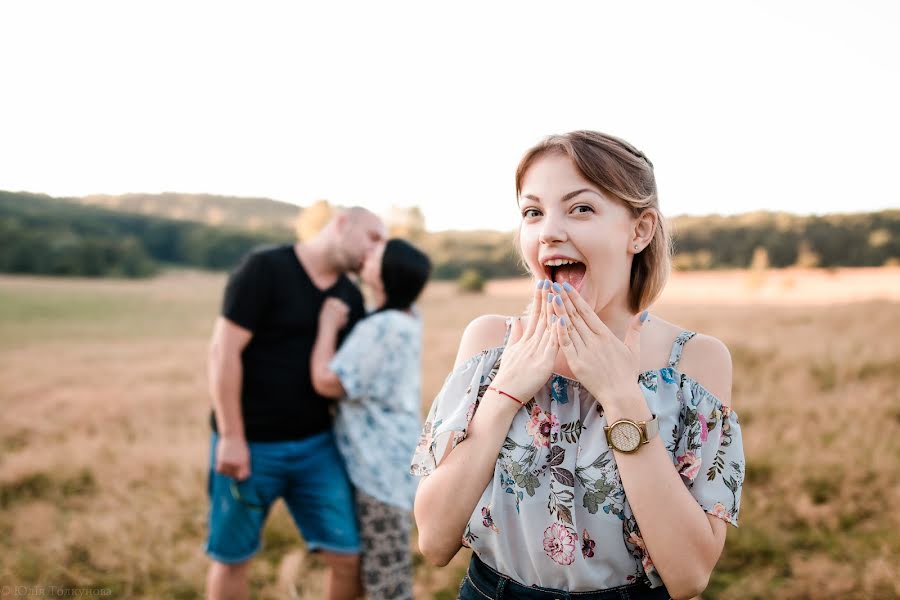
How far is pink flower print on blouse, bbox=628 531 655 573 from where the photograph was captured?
1648mm

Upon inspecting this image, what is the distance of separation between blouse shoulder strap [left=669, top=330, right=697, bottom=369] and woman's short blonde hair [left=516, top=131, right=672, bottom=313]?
18 cm

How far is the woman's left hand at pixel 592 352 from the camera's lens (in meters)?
1.63

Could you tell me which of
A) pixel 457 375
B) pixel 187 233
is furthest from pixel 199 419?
pixel 187 233

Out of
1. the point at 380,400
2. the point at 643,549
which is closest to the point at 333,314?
the point at 380,400

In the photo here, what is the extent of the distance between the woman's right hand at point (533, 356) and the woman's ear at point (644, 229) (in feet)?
1.28

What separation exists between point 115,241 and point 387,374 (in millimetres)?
54150

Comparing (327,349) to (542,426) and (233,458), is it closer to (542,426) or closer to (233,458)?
(233,458)

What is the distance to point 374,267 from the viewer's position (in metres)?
3.64

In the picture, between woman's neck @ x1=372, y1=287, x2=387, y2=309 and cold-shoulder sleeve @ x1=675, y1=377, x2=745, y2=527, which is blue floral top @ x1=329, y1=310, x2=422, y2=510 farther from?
cold-shoulder sleeve @ x1=675, y1=377, x2=745, y2=527

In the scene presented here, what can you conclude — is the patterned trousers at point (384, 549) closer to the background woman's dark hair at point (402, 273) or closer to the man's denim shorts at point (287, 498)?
the man's denim shorts at point (287, 498)

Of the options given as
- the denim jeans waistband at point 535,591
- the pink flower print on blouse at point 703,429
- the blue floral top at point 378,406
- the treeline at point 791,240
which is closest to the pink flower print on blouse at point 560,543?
the denim jeans waistband at point 535,591

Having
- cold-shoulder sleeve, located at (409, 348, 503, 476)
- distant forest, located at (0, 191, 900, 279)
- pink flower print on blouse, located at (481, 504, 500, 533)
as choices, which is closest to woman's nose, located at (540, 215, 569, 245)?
cold-shoulder sleeve, located at (409, 348, 503, 476)

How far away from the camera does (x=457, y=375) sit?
191 centimetres

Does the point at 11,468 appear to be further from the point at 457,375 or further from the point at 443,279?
the point at 443,279
